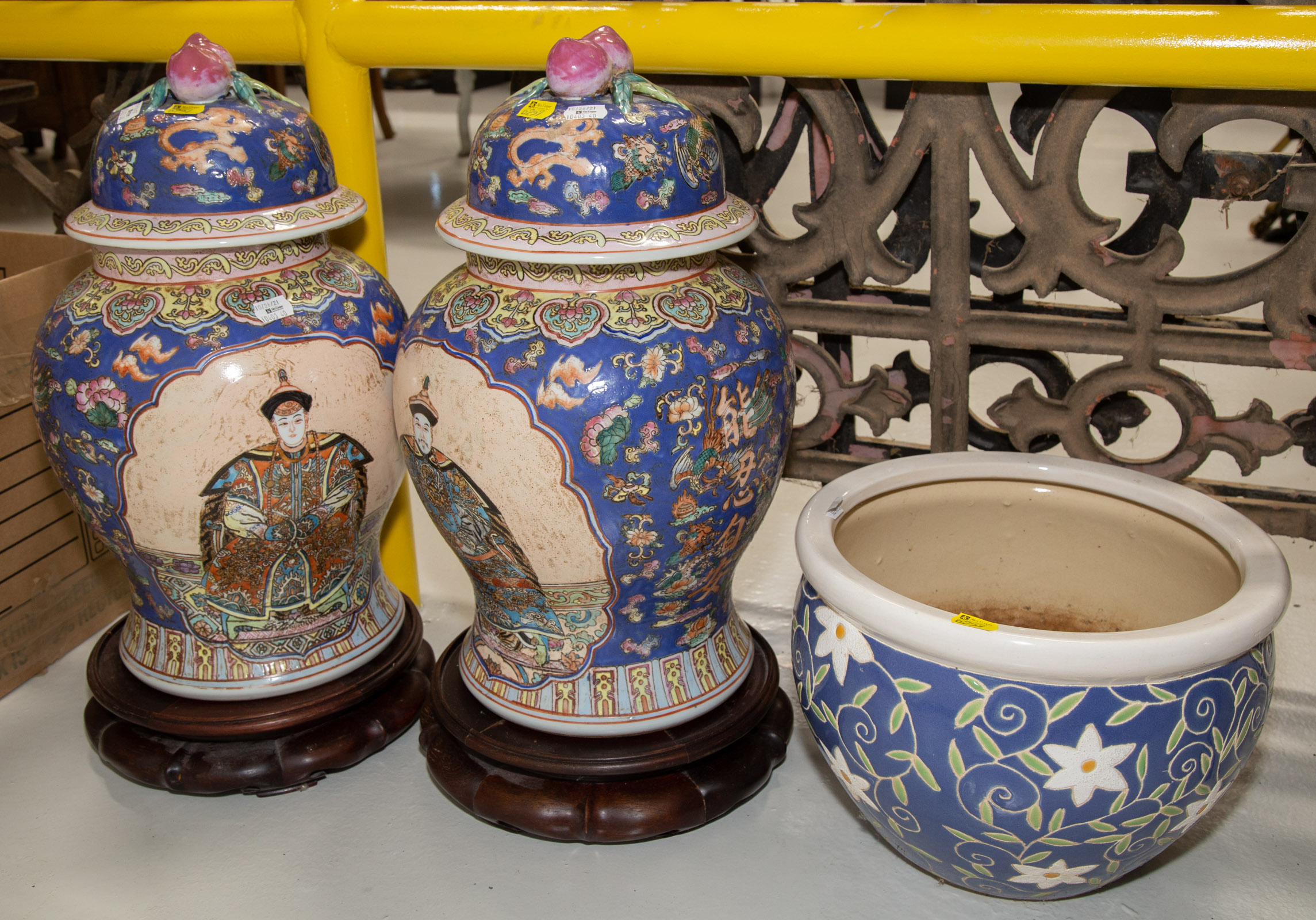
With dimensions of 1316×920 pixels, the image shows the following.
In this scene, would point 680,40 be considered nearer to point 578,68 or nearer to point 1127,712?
point 578,68

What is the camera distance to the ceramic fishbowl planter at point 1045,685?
918 millimetres

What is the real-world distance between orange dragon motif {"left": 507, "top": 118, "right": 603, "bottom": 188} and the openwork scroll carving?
348 mm

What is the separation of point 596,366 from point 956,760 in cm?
43

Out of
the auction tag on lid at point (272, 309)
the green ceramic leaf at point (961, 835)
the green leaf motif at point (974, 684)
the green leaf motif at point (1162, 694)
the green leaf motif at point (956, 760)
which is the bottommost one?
the green ceramic leaf at point (961, 835)

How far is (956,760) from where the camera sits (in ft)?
3.15

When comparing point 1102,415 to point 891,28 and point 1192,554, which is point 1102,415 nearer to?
point 1192,554

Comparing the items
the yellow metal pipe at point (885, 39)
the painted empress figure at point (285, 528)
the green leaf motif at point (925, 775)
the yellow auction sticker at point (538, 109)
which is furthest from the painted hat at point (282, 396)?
the green leaf motif at point (925, 775)

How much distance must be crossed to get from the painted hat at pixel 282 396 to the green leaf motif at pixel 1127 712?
753 mm

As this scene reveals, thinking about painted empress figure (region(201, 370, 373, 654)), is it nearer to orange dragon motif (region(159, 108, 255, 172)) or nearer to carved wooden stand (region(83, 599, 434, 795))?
carved wooden stand (region(83, 599, 434, 795))

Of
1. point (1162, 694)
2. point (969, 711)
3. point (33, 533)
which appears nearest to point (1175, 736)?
point (1162, 694)

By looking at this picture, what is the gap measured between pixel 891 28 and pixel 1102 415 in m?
0.50

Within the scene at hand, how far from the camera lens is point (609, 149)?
1.05 metres

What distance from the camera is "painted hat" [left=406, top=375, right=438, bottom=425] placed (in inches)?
43.4

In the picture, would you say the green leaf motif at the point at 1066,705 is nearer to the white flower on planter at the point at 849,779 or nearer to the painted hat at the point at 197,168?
the white flower on planter at the point at 849,779
